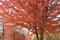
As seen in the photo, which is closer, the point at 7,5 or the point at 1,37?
the point at 7,5

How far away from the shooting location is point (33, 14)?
371 centimetres

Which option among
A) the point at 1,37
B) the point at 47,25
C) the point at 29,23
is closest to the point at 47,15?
the point at 47,25

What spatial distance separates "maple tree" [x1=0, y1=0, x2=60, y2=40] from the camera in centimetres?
369

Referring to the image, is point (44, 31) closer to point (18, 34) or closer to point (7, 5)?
point (7, 5)

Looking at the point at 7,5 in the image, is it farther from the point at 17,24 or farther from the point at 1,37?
the point at 1,37

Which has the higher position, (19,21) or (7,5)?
(7,5)

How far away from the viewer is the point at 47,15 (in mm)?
3816

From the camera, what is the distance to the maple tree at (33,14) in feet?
12.1

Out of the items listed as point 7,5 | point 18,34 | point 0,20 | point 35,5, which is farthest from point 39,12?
point 18,34

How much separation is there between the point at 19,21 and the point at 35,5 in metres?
0.60

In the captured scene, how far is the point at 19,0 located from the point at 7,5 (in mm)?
396

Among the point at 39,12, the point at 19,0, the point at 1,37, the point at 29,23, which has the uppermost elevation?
the point at 19,0

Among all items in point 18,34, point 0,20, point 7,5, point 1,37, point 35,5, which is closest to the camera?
point 35,5

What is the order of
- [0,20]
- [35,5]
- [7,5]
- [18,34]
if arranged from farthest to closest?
[18,34]
[0,20]
[7,5]
[35,5]
